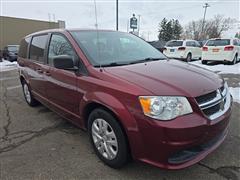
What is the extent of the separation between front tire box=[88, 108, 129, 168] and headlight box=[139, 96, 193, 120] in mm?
443

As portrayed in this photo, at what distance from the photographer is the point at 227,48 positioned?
12.0m

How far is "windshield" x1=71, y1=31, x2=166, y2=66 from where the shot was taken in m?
3.12

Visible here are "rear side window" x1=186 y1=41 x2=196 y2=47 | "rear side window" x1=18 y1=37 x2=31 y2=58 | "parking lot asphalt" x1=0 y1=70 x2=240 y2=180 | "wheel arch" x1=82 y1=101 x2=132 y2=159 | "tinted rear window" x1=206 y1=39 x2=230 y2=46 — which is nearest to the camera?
"wheel arch" x1=82 y1=101 x2=132 y2=159

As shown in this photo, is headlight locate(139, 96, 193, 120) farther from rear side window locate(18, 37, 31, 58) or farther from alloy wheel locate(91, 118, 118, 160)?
rear side window locate(18, 37, 31, 58)

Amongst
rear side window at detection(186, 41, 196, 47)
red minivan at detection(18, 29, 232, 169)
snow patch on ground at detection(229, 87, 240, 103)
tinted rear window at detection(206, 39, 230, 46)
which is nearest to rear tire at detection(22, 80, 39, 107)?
red minivan at detection(18, 29, 232, 169)

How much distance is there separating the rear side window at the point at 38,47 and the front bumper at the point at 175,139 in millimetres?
2671

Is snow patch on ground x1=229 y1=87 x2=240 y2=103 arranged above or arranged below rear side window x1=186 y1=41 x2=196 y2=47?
below

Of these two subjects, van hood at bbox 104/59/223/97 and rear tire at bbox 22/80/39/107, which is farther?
rear tire at bbox 22/80/39/107

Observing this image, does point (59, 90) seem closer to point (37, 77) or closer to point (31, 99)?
point (37, 77)

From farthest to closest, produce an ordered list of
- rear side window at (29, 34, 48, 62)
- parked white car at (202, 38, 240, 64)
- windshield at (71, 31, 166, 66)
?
parked white car at (202, 38, 240, 64) < rear side window at (29, 34, 48, 62) < windshield at (71, 31, 166, 66)

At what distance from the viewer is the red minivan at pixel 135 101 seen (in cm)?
223

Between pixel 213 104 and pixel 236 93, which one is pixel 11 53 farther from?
pixel 213 104

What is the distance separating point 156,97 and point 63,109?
188 cm

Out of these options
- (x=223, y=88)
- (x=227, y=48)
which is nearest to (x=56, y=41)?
(x=223, y=88)
